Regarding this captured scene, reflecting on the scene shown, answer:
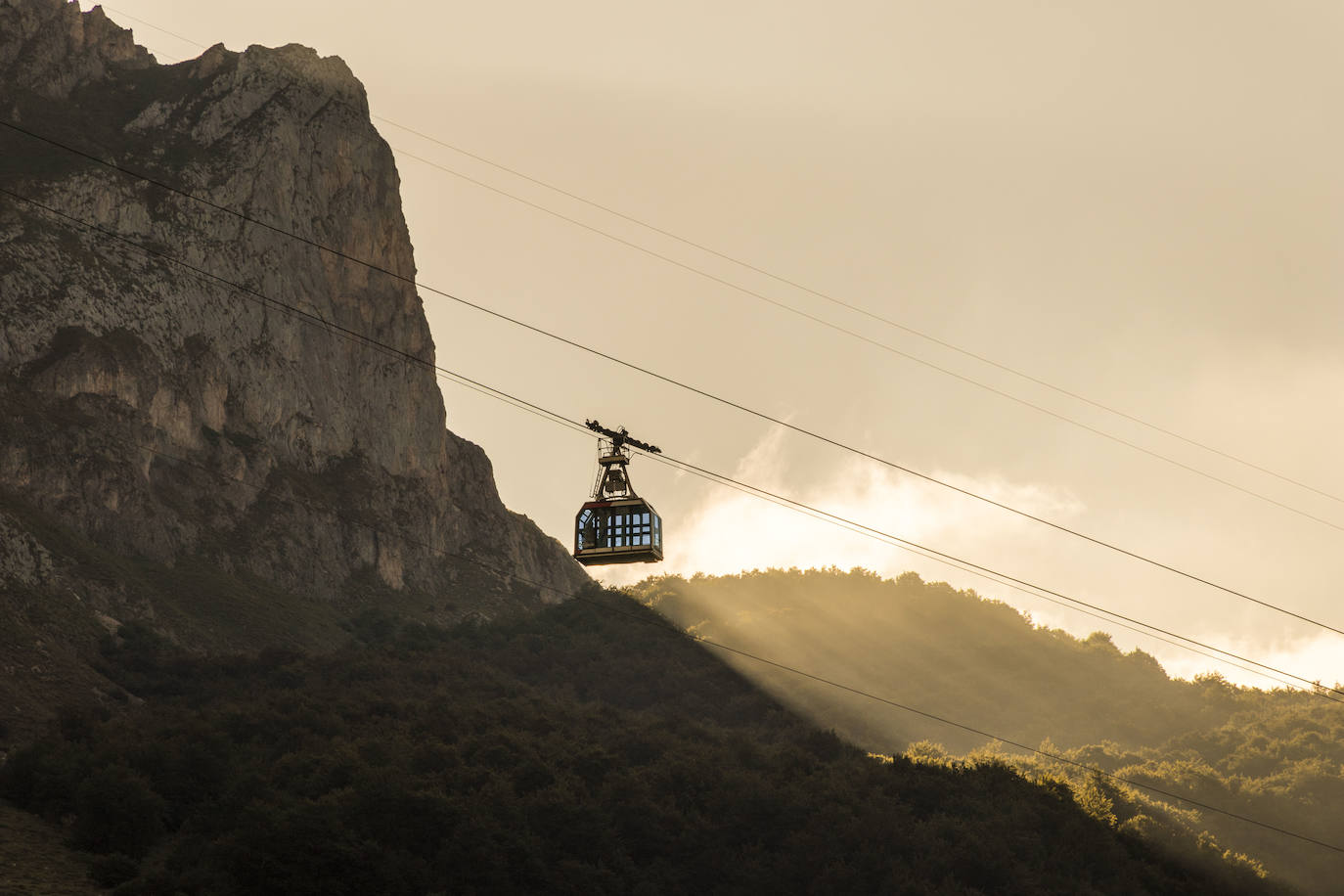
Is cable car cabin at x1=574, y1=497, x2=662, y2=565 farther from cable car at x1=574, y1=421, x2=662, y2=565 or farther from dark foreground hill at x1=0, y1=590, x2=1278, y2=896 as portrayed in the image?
dark foreground hill at x1=0, y1=590, x2=1278, y2=896

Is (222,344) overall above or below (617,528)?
above

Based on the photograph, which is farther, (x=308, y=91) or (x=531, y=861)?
(x=308, y=91)

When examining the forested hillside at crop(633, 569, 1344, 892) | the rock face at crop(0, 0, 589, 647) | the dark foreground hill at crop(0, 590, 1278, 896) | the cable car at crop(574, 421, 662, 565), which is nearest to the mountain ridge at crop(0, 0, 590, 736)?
the rock face at crop(0, 0, 589, 647)

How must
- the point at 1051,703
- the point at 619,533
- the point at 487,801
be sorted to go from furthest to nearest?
the point at 1051,703 → the point at 487,801 → the point at 619,533

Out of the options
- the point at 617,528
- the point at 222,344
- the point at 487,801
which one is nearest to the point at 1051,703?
the point at 487,801

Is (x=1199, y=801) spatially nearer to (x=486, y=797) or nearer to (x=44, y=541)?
(x=486, y=797)

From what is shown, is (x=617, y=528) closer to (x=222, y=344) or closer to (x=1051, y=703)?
(x=222, y=344)

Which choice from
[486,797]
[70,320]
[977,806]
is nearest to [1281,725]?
[977,806]
